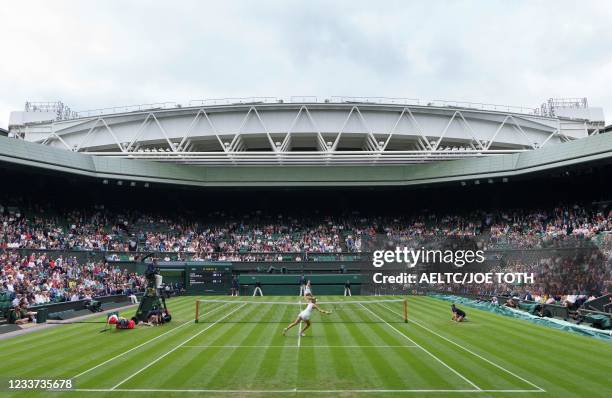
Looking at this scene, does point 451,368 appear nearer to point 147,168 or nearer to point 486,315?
point 486,315

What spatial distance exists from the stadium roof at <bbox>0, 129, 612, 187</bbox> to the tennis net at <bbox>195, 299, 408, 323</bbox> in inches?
719

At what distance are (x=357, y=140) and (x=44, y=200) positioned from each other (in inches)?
1311

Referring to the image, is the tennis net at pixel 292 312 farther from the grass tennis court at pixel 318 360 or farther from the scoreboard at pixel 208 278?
the scoreboard at pixel 208 278

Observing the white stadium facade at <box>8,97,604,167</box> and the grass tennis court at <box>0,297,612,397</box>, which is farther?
the white stadium facade at <box>8,97,604,167</box>

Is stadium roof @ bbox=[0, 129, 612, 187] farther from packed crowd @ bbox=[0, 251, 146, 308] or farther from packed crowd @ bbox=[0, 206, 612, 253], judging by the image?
packed crowd @ bbox=[0, 251, 146, 308]

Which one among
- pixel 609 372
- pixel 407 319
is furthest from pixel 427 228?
pixel 609 372

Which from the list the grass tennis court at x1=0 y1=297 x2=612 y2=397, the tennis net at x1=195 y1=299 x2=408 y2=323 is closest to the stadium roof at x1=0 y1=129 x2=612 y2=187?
the tennis net at x1=195 y1=299 x2=408 y2=323

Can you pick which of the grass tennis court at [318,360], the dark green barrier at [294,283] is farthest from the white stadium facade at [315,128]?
the grass tennis court at [318,360]

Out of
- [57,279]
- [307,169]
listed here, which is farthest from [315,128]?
[57,279]

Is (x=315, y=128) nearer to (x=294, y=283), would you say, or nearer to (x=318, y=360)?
(x=294, y=283)

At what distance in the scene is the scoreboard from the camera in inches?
1804

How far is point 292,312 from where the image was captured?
99.4 ft

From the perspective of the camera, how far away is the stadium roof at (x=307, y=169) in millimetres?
40281

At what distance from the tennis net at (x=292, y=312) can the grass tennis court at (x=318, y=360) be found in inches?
46.4
